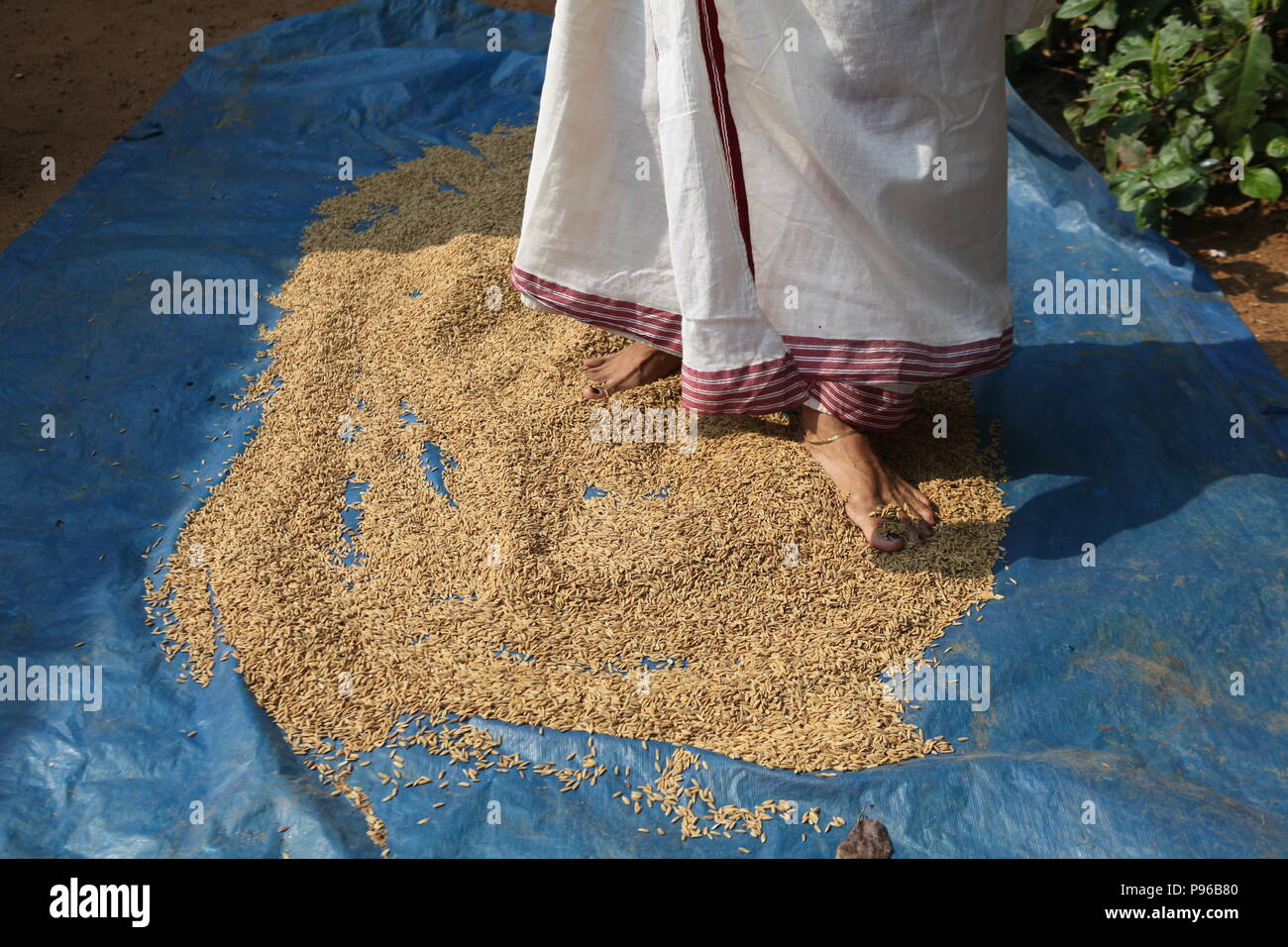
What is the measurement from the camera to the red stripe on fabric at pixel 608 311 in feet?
9.18

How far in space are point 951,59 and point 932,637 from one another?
131cm

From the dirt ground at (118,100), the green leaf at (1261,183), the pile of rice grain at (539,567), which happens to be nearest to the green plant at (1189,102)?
the green leaf at (1261,183)

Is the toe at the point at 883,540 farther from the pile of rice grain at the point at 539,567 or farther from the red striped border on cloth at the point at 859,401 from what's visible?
the red striped border on cloth at the point at 859,401

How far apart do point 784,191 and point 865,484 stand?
76 cm

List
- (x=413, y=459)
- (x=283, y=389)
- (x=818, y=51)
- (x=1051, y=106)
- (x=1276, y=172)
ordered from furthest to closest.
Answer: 1. (x=1051, y=106)
2. (x=1276, y=172)
3. (x=283, y=389)
4. (x=413, y=459)
5. (x=818, y=51)

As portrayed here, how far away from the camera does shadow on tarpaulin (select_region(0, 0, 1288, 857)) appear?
6.84ft

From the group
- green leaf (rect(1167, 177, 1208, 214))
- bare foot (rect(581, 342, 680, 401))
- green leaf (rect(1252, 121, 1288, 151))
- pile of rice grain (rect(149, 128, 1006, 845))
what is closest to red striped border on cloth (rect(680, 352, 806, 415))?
pile of rice grain (rect(149, 128, 1006, 845))

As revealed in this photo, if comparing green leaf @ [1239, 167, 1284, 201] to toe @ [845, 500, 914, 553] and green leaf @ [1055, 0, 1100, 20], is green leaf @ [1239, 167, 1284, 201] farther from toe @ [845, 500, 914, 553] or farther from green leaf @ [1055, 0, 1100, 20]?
toe @ [845, 500, 914, 553]

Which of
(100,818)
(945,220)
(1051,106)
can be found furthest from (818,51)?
(1051,106)

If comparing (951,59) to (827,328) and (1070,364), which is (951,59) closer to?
(827,328)

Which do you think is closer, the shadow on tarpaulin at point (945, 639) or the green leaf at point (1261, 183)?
the shadow on tarpaulin at point (945, 639)

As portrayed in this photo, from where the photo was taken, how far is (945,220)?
8.30 ft

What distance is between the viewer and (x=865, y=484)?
8.86 feet

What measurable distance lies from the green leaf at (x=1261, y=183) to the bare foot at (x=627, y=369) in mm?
2193
